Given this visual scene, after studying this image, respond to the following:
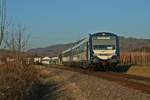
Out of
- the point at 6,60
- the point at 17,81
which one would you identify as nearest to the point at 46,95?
the point at 6,60

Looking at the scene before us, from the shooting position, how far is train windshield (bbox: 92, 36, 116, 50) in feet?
146

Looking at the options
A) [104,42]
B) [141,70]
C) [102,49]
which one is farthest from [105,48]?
[141,70]

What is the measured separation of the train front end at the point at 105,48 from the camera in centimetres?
4453

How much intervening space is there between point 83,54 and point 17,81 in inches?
1219

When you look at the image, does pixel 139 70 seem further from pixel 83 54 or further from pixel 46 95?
pixel 46 95

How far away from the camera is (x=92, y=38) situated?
44.8 m

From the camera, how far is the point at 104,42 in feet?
147

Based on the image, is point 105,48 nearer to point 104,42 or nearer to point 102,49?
point 102,49

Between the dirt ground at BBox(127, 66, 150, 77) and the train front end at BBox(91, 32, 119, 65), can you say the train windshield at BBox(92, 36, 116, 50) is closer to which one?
the train front end at BBox(91, 32, 119, 65)

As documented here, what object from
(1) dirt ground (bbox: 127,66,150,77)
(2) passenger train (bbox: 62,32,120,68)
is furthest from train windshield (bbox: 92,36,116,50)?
(1) dirt ground (bbox: 127,66,150,77)

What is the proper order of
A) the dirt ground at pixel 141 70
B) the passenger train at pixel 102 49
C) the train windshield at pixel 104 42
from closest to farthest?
the dirt ground at pixel 141 70 < the passenger train at pixel 102 49 < the train windshield at pixel 104 42

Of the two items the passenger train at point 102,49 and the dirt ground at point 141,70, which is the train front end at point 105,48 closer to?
the passenger train at point 102,49

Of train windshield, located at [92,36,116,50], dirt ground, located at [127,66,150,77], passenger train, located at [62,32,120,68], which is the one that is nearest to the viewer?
dirt ground, located at [127,66,150,77]

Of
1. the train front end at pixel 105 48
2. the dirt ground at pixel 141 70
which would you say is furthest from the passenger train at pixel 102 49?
the dirt ground at pixel 141 70
